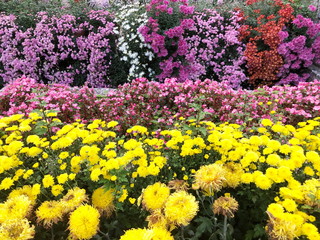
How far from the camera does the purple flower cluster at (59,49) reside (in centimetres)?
643

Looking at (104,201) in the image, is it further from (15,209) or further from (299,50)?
(299,50)

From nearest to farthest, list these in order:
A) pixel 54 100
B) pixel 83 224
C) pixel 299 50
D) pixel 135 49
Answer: pixel 83 224 < pixel 54 100 < pixel 135 49 < pixel 299 50

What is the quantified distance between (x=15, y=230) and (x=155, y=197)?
27.6 inches

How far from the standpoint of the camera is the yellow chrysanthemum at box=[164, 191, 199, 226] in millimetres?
1365

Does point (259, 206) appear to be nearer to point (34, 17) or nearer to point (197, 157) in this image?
point (197, 157)

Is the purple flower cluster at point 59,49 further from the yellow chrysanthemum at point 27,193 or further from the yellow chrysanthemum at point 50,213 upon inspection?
the yellow chrysanthemum at point 50,213

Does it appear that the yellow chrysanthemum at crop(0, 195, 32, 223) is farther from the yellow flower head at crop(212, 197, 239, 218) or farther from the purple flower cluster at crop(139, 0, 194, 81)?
the purple flower cluster at crop(139, 0, 194, 81)

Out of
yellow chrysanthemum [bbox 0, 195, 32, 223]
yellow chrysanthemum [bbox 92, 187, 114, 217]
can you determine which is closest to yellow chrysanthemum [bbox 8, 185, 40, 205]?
yellow chrysanthemum [bbox 0, 195, 32, 223]

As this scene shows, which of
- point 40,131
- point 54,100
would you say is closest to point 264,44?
point 54,100

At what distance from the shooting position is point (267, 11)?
23.6 feet

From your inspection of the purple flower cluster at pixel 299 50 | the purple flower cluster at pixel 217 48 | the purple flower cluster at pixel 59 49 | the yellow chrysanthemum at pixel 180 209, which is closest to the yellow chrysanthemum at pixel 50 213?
the yellow chrysanthemum at pixel 180 209

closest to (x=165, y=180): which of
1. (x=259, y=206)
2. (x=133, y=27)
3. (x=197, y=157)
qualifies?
(x=197, y=157)

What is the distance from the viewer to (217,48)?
264 inches

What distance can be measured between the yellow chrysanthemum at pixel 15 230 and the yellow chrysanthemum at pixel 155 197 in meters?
0.59
